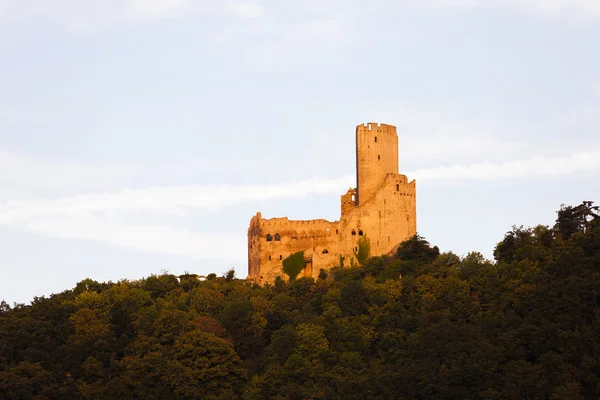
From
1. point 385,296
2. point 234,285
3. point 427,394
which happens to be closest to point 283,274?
point 234,285

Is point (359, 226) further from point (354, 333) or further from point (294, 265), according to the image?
point (354, 333)

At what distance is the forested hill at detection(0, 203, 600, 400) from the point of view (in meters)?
65.6

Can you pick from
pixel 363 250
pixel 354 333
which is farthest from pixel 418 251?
pixel 354 333

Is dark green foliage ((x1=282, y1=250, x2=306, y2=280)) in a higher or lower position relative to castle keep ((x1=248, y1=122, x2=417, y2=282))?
lower

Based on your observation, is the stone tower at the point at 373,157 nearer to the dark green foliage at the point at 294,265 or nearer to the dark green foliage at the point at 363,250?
the dark green foliage at the point at 363,250

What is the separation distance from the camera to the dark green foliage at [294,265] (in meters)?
87.6

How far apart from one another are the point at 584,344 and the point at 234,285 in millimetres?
29658

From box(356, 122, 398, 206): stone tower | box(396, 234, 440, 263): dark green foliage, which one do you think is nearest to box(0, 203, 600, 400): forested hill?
box(396, 234, 440, 263): dark green foliage

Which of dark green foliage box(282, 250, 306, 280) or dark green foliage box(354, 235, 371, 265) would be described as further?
dark green foliage box(282, 250, 306, 280)

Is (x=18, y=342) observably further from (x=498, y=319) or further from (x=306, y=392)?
(x=498, y=319)

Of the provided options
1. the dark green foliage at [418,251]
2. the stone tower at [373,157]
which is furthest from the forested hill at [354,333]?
the stone tower at [373,157]

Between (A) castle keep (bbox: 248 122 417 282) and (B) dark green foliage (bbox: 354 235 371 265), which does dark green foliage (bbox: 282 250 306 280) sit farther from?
(B) dark green foliage (bbox: 354 235 371 265)

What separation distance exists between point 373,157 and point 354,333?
1890 centimetres

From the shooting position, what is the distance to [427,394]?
66.5 metres
